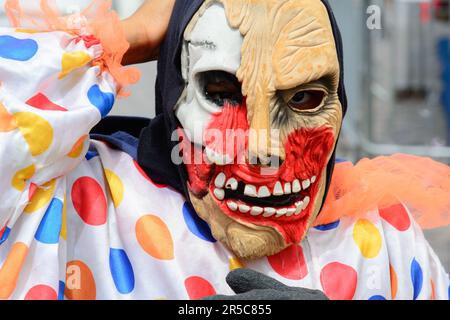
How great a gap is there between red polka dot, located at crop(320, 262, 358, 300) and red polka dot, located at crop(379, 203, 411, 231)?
0.14m

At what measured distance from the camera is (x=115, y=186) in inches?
58.8

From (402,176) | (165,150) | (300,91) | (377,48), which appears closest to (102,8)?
(165,150)

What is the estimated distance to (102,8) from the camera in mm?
1493

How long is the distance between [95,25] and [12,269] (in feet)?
1.38

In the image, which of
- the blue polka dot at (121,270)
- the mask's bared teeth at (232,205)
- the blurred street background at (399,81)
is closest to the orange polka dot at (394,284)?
the mask's bared teeth at (232,205)

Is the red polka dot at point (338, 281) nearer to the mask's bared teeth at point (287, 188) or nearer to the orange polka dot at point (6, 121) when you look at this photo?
the mask's bared teeth at point (287, 188)

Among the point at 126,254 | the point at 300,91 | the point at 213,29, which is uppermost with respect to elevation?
the point at 213,29

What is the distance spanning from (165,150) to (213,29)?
0.81 ft

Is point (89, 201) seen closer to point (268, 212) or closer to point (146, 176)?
point (146, 176)

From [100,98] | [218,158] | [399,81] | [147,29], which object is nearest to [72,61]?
[100,98]

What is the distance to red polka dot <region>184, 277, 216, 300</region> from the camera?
1431mm

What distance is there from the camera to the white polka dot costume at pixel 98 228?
136 centimetres

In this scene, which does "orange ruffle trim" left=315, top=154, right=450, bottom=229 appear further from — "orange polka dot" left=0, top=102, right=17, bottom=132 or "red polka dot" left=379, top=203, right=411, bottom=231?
"orange polka dot" left=0, top=102, right=17, bottom=132
